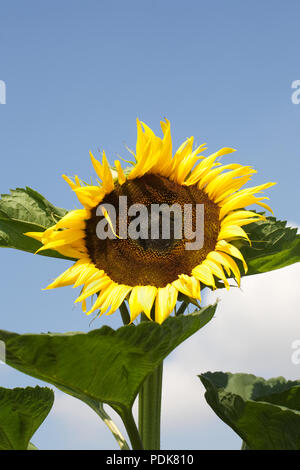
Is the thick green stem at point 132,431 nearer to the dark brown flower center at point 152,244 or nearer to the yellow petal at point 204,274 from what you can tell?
the dark brown flower center at point 152,244

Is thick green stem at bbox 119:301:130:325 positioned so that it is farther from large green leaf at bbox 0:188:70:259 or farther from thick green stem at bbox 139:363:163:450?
large green leaf at bbox 0:188:70:259

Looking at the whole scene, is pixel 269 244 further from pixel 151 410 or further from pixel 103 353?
pixel 103 353

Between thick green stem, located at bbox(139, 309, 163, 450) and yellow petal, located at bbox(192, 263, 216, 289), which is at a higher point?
yellow petal, located at bbox(192, 263, 216, 289)

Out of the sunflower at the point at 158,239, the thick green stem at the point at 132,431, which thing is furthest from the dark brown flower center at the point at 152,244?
the thick green stem at the point at 132,431

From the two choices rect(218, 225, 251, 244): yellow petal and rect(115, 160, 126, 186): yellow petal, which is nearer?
rect(218, 225, 251, 244): yellow petal

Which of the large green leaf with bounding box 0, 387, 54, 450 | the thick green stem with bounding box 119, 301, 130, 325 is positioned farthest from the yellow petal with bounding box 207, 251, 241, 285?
the large green leaf with bounding box 0, 387, 54, 450

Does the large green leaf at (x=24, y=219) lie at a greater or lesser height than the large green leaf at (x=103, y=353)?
greater
